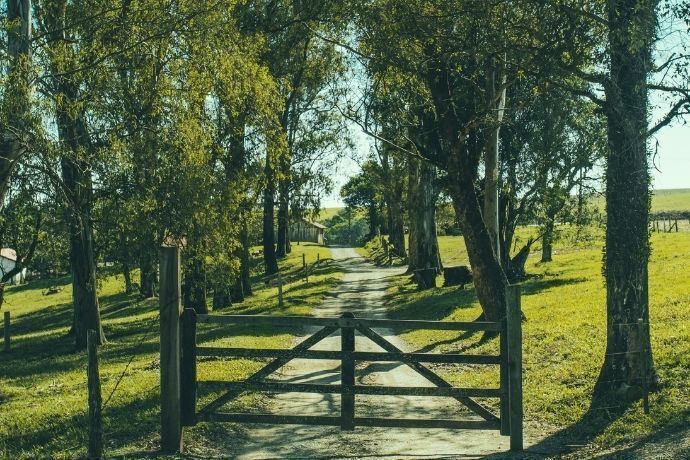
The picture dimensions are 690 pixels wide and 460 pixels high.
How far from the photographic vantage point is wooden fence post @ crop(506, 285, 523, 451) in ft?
31.4

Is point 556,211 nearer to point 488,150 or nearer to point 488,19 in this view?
point 488,150

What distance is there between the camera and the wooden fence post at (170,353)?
972 centimetres

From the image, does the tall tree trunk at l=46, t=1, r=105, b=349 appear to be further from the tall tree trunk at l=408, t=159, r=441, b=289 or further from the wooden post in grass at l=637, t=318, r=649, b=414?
the tall tree trunk at l=408, t=159, r=441, b=289

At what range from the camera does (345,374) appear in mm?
9977

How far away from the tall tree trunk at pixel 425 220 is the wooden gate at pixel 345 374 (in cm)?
2714

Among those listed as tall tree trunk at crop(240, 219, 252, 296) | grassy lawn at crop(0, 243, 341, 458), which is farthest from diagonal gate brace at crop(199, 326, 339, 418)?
tall tree trunk at crop(240, 219, 252, 296)

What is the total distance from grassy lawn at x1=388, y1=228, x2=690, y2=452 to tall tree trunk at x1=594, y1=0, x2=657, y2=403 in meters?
0.60

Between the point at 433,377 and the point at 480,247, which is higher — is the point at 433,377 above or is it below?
below

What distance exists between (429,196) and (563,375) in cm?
2549

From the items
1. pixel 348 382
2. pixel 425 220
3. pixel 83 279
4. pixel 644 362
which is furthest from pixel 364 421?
pixel 425 220

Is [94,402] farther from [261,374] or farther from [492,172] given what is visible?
[492,172]

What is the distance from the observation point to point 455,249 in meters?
71.0

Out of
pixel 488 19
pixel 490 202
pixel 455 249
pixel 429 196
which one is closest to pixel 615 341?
pixel 488 19

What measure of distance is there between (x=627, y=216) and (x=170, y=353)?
6.88m
